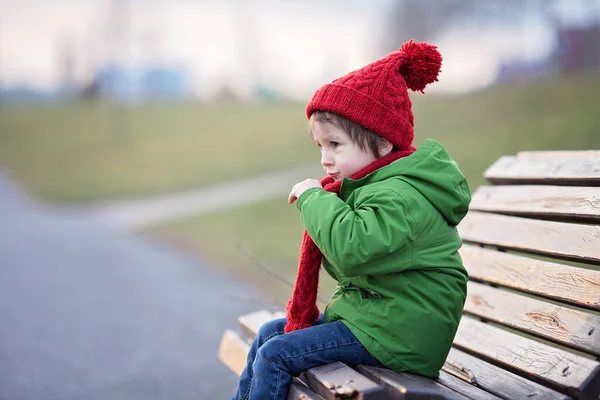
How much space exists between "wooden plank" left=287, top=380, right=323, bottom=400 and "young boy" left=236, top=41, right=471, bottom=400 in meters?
0.03

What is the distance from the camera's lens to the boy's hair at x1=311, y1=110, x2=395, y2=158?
2.08m

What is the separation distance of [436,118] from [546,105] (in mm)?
2831

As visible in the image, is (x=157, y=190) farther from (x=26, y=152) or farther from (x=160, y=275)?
(x=26, y=152)

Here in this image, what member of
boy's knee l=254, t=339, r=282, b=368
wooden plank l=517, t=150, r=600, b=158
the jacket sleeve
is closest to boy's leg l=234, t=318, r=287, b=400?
boy's knee l=254, t=339, r=282, b=368

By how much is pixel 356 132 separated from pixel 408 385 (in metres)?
0.85

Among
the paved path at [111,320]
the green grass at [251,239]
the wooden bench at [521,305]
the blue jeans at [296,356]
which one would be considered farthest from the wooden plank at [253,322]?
the green grass at [251,239]

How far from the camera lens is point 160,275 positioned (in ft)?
22.3

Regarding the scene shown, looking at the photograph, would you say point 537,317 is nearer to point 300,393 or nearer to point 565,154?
point 565,154

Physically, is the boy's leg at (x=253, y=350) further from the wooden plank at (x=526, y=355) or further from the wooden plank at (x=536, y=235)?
the wooden plank at (x=536, y=235)

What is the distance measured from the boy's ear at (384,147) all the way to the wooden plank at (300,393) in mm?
840

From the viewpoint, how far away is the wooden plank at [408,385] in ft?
5.54

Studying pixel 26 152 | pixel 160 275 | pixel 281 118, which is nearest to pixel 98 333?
pixel 160 275

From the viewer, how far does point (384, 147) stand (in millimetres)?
2129

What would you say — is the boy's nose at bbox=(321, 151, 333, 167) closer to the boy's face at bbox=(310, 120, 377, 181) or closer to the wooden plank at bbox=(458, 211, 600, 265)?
the boy's face at bbox=(310, 120, 377, 181)
